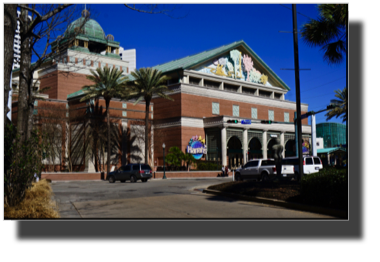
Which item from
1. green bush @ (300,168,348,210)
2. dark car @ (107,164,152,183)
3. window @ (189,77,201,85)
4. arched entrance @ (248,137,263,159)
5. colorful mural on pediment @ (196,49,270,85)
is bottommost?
dark car @ (107,164,152,183)

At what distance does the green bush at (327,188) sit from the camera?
11.0 m

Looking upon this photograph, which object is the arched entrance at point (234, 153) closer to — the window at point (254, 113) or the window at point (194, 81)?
the window at point (254, 113)

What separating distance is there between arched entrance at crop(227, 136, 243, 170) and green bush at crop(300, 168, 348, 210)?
138ft

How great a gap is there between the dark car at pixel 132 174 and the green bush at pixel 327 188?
70.3 feet

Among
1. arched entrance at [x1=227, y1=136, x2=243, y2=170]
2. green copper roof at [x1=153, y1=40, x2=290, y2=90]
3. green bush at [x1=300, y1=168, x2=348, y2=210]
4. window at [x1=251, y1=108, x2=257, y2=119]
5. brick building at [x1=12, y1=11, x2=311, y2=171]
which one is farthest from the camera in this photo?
window at [x1=251, y1=108, x2=257, y2=119]

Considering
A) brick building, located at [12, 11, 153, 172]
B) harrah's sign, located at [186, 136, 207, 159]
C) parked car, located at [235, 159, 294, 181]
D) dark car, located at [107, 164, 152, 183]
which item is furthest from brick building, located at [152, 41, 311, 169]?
parked car, located at [235, 159, 294, 181]

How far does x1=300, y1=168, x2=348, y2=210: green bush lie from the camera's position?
432 inches

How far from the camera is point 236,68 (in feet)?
198

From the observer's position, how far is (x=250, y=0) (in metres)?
8.19

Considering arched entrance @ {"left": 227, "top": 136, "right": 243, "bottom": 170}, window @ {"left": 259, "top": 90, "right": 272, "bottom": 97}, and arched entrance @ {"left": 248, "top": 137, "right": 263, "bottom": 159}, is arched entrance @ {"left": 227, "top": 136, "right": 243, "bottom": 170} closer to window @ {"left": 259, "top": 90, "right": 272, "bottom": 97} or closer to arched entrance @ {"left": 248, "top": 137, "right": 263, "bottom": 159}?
arched entrance @ {"left": 248, "top": 137, "right": 263, "bottom": 159}

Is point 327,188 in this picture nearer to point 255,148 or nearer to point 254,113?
point 255,148
